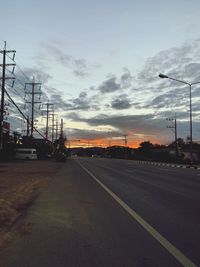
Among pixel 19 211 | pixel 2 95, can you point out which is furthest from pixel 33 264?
pixel 2 95

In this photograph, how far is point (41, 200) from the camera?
640 inches

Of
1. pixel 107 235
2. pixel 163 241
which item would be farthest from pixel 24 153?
pixel 163 241

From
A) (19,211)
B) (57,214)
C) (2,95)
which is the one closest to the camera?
(57,214)

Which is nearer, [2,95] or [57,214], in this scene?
[57,214]

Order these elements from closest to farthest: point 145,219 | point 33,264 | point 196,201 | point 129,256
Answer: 1. point 33,264
2. point 129,256
3. point 145,219
4. point 196,201

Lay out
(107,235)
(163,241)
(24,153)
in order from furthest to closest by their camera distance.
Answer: (24,153) → (107,235) → (163,241)

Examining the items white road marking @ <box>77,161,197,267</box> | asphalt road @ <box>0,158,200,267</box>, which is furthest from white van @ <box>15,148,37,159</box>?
white road marking @ <box>77,161,197,267</box>

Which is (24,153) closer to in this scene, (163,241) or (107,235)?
(107,235)

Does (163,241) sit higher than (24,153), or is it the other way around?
(24,153)

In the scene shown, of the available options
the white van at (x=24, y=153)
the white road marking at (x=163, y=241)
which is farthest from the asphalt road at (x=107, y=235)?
the white van at (x=24, y=153)

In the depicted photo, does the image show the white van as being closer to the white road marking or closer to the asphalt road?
the asphalt road

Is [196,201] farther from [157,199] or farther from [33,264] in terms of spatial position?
[33,264]

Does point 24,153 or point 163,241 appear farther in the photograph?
point 24,153

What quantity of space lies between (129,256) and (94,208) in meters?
6.46
